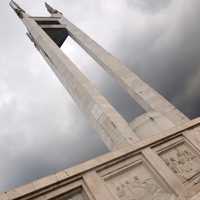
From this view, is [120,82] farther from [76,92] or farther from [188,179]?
[188,179]

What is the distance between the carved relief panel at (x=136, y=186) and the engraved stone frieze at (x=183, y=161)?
0.50m

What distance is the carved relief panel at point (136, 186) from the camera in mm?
3724

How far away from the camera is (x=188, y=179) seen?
4215 mm

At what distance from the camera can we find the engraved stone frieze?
4.29 meters

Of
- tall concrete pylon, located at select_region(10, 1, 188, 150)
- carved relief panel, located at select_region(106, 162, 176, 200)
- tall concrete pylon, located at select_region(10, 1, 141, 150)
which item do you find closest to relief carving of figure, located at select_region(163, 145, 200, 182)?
carved relief panel, located at select_region(106, 162, 176, 200)

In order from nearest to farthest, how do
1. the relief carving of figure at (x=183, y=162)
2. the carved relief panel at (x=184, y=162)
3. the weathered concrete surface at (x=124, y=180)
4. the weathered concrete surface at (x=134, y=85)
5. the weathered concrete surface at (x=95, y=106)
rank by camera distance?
the weathered concrete surface at (x=124, y=180) < the carved relief panel at (x=184, y=162) < the relief carving of figure at (x=183, y=162) < the weathered concrete surface at (x=95, y=106) < the weathered concrete surface at (x=134, y=85)

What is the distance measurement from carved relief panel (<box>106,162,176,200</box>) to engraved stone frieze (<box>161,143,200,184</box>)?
50 centimetres

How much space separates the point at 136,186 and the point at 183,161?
1.12 metres

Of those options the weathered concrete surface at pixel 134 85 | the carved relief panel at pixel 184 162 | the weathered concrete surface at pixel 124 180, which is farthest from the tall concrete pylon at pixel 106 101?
the weathered concrete surface at pixel 124 180

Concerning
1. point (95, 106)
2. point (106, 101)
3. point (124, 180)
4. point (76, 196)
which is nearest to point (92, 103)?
point (95, 106)

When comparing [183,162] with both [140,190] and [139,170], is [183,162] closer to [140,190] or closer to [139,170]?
[139,170]

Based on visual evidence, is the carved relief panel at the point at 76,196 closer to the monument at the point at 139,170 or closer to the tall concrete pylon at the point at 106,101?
the monument at the point at 139,170

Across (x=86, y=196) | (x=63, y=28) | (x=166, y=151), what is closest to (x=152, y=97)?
(x=166, y=151)

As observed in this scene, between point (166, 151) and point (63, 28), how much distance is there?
11.1 meters
